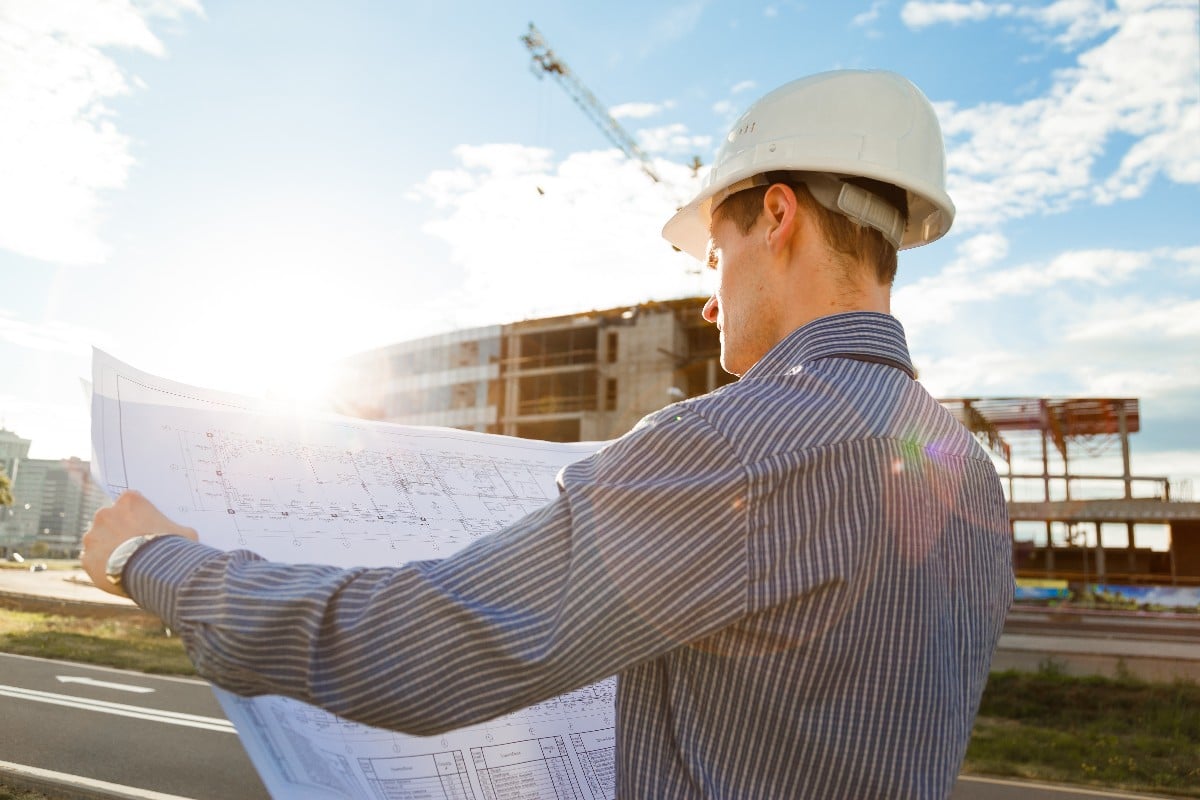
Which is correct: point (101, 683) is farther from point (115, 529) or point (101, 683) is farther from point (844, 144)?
point (844, 144)

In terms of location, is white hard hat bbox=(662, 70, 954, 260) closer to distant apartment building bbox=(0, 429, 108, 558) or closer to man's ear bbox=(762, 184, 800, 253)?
man's ear bbox=(762, 184, 800, 253)

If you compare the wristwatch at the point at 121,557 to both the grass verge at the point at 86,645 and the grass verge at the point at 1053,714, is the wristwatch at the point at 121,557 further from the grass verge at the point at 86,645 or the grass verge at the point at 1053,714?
the grass verge at the point at 86,645

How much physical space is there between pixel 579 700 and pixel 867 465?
78 cm

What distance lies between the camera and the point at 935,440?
1.18 m

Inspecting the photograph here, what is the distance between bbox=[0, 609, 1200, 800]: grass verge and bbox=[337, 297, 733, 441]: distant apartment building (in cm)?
3131

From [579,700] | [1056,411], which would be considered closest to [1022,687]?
[579,700]

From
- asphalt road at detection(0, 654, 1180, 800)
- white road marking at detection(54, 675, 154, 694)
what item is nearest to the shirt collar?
asphalt road at detection(0, 654, 1180, 800)

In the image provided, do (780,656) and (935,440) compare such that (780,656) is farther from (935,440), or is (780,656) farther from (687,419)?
(935,440)

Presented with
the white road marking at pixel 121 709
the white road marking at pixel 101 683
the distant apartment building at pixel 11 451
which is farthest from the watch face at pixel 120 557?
the white road marking at pixel 101 683

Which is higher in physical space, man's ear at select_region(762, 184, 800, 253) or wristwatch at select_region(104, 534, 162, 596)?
man's ear at select_region(762, 184, 800, 253)

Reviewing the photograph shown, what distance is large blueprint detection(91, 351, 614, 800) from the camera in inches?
46.3

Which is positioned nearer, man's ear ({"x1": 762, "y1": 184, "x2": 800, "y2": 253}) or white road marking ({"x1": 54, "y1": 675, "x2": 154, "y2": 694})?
man's ear ({"x1": 762, "y1": 184, "x2": 800, "y2": 253})

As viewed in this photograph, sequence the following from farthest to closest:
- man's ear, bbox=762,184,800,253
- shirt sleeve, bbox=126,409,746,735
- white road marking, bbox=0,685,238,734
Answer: white road marking, bbox=0,685,238,734, man's ear, bbox=762,184,800,253, shirt sleeve, bbox=126,409,746,735

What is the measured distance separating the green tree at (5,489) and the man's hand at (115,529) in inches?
71.6
